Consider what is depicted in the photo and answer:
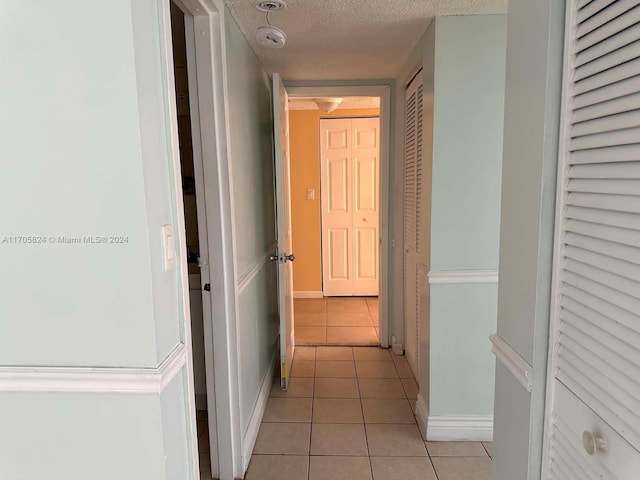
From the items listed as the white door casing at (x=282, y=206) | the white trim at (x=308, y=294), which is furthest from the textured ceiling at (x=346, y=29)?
the white trim at (x=308, y=294)

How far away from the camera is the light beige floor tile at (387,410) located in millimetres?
2461

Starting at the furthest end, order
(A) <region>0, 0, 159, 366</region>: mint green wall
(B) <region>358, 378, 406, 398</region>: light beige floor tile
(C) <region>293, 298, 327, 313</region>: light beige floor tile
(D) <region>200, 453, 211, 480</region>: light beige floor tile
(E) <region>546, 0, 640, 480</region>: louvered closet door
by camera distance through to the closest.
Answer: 1. (C) <region>293, 298, 327, 313</region>: light beige floor tile
2. (B) <region>358, 378, 406, 398</region>: light beige floor tile
3. (D) <region>200, 453, 211, 480</region>: light beige floor tile
4. (A) <region>0, 0, 159, 366</region>: mint green wall
5. (E) <region>546, 0, 640, 480</region>: louvered closet door

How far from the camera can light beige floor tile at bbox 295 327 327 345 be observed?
12.2ft

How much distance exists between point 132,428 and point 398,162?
2.61 m

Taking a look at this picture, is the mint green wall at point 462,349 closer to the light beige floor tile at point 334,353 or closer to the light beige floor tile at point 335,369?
the light beige floor tile at point 335,369

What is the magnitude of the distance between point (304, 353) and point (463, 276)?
1.75 metres

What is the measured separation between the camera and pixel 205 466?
2066mm

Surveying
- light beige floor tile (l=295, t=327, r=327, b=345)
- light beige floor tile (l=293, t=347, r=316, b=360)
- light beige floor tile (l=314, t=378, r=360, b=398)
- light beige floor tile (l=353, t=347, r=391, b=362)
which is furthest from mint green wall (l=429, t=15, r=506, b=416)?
light beige floor tile (l=295, t=327, r=327, b=345)

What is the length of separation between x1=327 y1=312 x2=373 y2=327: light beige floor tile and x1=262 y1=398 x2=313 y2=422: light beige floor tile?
148cm

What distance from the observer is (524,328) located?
1173 millimetres

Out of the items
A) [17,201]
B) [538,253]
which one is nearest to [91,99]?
[17,201]

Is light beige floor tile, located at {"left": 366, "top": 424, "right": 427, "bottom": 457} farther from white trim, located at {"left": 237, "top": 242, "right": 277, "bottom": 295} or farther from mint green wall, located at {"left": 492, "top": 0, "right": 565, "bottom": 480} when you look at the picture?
white trim, located at {"left": 237, "top": 242, "right": 277, "bottom": 295}

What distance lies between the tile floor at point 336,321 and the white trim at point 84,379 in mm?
2685

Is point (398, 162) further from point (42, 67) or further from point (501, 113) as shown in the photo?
point (42, 67)
